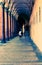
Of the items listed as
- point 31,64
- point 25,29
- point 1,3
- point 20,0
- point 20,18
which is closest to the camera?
point 31,64

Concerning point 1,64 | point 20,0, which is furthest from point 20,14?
point 1,64

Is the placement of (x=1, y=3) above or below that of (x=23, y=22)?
above

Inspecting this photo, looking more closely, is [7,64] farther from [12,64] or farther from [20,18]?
[20,18]

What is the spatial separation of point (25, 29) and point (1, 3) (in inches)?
1749

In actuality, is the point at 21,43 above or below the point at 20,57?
below

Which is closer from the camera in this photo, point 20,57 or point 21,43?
point 20,57

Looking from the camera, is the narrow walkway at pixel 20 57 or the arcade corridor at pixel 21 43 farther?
the arcade corridor at pixel 21 43

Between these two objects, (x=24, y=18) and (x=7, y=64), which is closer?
(x=7, y=64)

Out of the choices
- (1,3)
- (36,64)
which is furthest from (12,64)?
(1,3)

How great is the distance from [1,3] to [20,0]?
18.8m

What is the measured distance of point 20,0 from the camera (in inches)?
1977

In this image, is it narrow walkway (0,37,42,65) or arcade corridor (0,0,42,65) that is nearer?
narrow walkway (0,37,42,65)

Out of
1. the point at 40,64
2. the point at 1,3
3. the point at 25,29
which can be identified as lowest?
the point at 25,29

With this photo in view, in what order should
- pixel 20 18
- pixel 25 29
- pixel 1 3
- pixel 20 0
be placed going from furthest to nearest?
1. pixel 20 18
2. pixel 25 29
3. pixel 20 0
4. pixel 1 3
